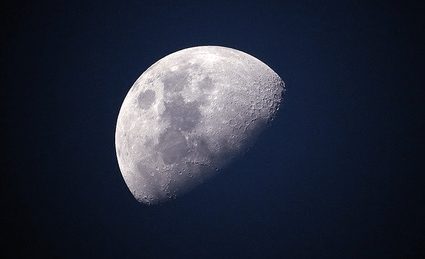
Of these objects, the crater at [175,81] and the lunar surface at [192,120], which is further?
the crater at [175,81]

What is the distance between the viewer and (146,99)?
14.0 ft

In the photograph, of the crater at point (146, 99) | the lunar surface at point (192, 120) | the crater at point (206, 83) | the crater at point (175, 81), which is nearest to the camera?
the lunar surface at point (192, 120)

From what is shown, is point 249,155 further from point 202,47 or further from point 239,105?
point 202,47

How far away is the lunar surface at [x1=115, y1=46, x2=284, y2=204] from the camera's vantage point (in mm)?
3756

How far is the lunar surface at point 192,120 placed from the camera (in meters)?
3.76

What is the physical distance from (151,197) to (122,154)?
2.58ft

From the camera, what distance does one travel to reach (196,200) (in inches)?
158

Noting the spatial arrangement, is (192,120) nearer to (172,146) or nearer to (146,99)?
(172,146)

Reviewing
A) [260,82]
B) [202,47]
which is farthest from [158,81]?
[260,82]

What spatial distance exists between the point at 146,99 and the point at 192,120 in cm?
88

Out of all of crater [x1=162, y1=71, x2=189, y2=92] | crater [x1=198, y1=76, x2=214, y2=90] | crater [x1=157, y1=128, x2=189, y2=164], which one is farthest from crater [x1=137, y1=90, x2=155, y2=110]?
crater [x1=198, y1=76, x2=214, y2=90]

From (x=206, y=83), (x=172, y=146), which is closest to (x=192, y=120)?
(x=172, y=146)

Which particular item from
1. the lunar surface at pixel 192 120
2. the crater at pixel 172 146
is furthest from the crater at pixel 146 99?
the crater at pixel 172 146

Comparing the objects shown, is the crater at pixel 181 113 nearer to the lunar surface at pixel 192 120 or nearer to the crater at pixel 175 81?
the lunar surface at pixel 192 120
